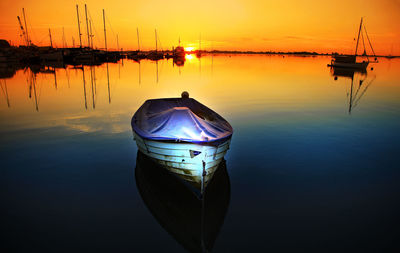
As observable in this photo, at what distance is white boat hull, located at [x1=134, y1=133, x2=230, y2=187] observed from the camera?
28.5 feet

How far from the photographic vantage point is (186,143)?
28.6ft

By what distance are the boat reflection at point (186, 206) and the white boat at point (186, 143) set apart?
2.66 ft

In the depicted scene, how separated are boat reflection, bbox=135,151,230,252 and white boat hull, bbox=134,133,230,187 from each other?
0.68 meters

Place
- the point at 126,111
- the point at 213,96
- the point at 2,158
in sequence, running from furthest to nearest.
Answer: the point at 213,96, the point at 126,111, the point at 2,158

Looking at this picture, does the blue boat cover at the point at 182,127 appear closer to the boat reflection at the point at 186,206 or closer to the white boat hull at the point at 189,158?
the white boat hull at the point at 189,158

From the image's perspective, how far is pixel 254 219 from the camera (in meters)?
8.48

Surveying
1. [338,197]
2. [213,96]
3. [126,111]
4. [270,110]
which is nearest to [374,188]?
[338,197]

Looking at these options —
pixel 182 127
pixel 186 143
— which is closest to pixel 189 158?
pixel 186 143

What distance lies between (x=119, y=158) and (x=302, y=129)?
1317 centimetres

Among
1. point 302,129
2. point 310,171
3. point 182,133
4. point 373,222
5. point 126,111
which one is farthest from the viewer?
point 126,111

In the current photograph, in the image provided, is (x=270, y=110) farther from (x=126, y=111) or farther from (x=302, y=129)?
(x=126, y=111)

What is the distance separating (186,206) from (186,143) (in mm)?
2337

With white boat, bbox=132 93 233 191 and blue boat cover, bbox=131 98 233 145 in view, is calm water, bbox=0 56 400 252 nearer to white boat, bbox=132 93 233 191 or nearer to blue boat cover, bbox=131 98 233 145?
white boat, bbox=132 93 233 191

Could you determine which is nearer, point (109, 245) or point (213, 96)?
point (109, 245)
